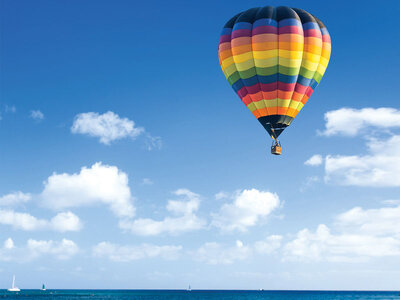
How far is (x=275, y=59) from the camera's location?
25828mm

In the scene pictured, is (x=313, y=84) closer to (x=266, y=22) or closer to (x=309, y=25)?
(x=309, y=25)

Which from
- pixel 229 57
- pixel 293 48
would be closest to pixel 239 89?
pixel 229 57

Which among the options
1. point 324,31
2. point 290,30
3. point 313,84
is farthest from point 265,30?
point 313,84

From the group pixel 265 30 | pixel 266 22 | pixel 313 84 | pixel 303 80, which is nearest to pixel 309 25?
pixel 266 22

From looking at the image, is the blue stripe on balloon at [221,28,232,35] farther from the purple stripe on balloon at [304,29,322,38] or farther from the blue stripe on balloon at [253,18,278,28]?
the purple stripe on balloon at [304,29,322,38]

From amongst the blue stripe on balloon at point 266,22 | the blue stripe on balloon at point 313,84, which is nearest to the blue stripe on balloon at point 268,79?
the blue stripe on balloon at point 313,84

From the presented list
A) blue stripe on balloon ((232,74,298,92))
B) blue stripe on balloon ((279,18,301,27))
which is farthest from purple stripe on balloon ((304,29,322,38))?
blue stripe on balloon ((232,74,298,92))

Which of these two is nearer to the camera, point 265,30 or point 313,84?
point 265,30

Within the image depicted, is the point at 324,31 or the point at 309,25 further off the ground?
the point at 324,31

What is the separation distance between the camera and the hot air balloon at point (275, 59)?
25.8m

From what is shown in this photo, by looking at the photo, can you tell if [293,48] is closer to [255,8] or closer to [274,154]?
[255,8]

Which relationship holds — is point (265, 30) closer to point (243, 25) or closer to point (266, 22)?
point (266, 22)

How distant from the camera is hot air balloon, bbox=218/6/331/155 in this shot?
25844 mm

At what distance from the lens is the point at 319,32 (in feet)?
87.7
